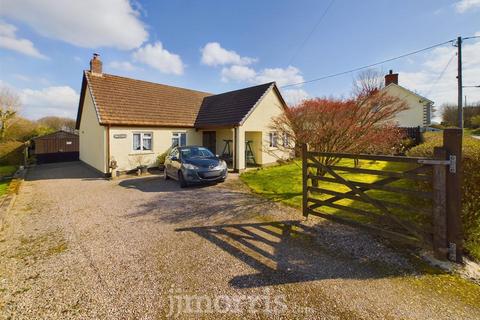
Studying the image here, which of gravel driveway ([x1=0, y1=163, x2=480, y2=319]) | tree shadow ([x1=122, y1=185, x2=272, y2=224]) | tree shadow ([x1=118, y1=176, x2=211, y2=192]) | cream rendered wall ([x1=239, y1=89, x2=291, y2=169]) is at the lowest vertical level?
gravel driveway ([x1=0, y1=163, x2=480, y2=319])

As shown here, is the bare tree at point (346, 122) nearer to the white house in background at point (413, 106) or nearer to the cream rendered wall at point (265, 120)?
the cream rendered wall at point (265, 120)

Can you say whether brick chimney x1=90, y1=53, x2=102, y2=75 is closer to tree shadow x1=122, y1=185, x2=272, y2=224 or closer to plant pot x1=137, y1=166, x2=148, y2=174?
plant pot x1=137, y1=166, x2=148, y2=174

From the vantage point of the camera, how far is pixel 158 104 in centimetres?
1538

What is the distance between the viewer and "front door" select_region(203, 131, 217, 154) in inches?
658

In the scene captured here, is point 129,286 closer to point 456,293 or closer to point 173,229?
point 173,229

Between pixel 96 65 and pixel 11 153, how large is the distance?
36.3 ft

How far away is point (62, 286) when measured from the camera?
128 inches

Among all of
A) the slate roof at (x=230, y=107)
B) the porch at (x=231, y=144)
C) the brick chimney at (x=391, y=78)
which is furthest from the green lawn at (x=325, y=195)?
the brick chimney at (x=391, y=78)

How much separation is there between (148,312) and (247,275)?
1.38 meters

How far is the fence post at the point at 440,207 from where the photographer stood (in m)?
3.51

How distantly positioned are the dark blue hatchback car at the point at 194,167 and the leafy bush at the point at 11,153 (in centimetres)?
1587

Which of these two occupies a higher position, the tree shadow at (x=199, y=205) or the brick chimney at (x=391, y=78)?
the brick chimney at (x=391, y=78)

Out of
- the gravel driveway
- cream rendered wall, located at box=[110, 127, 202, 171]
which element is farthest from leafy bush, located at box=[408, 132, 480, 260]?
cream rendered wall, located at box=[110, 127, 202, 171]

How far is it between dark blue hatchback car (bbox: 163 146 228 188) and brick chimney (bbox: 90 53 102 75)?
8.48 metres
